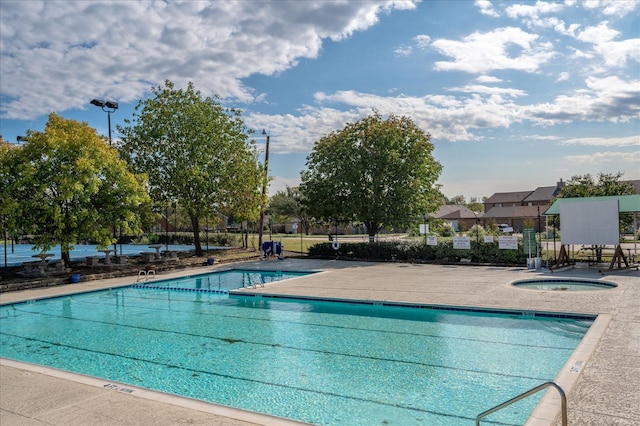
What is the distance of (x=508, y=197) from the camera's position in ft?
266

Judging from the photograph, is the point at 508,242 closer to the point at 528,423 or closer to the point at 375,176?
the point at 375,176

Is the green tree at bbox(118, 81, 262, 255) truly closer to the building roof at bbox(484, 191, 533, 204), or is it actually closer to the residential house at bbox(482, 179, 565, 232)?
the residential house at bbox(482, 179, 565, 232)

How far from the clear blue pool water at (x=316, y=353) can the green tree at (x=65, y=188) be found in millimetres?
4560

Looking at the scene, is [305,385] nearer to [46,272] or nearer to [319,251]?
[46,272]

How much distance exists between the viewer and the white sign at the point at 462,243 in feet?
72.0

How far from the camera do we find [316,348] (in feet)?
30.8

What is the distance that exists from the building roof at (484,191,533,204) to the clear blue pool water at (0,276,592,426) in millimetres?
73829

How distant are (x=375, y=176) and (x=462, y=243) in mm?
6264

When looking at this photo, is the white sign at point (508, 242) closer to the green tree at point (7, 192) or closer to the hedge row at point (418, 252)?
the hedge row at point (418, 252)

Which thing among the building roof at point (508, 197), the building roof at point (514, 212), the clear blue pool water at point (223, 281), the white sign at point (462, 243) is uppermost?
the building roof at point (508, 197)

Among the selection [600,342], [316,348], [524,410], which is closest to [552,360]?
[600,342]

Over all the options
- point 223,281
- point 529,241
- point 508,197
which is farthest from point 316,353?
point 508,197

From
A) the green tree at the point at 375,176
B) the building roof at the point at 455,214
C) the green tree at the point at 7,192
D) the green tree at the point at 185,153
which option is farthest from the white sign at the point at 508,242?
the building roof at the point at 455,214

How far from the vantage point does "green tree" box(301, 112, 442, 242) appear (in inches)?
998
